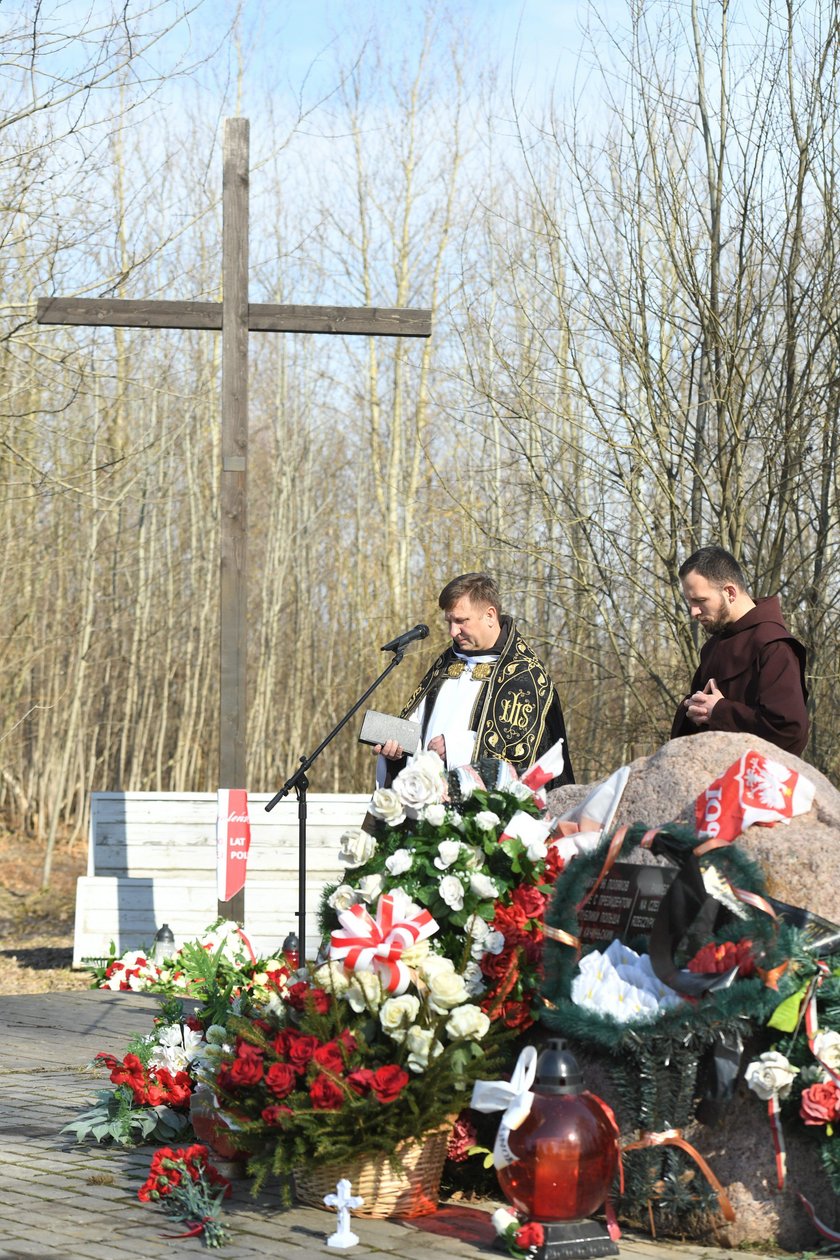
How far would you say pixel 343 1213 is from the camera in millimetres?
4031

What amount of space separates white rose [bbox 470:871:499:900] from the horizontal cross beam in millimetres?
4714

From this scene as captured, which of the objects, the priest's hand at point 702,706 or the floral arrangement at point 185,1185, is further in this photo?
the priest's hand at point 702,706

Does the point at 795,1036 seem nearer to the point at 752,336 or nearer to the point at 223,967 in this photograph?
the point at 223,967

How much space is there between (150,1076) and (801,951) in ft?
7.41

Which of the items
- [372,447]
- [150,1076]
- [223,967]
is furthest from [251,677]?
[150,1076]

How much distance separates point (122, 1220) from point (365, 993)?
2.95 feet

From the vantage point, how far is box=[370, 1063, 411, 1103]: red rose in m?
4.16

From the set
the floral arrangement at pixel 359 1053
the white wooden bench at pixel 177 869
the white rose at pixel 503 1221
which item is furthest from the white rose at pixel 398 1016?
the white wooden bench at pixel 177 869

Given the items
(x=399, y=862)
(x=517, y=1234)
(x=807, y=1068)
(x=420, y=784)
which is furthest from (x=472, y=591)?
(x=517, y=1234)

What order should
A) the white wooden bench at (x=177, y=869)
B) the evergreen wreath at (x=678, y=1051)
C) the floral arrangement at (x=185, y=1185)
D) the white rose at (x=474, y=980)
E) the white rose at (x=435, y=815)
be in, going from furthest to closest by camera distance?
the white wooden bench at (x=177, y=869) < the white rose at (x=435, y=815) < the white rose at (x=474, y=980) < the floral arrangement at (x=185, y=1185) < the evergreen wreath at (x=678, y=1051)

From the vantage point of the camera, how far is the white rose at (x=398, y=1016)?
4328mm

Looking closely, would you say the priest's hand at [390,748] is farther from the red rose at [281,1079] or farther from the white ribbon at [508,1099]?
the white ribbon at [508,1099]

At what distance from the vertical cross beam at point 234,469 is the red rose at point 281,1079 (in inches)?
177

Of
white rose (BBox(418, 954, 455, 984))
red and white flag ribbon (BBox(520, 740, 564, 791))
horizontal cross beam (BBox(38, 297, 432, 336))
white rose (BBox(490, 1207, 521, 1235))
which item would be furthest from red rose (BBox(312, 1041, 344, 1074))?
horizontal cross beam (BBox(38, 297, 432, 336))
